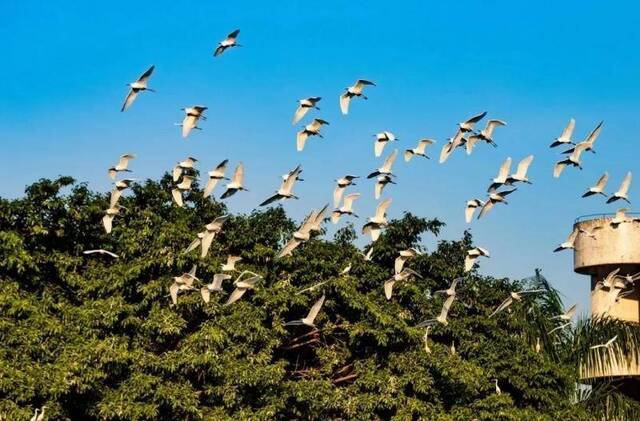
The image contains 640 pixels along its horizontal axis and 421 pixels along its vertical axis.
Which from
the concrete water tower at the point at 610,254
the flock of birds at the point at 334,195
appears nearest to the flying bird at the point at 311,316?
the flock of birds at the point at 334,195

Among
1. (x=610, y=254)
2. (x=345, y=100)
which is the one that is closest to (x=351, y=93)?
(x=345, y=100)

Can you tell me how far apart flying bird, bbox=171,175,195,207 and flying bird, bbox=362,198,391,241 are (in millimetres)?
3594

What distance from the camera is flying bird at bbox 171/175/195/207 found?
76.3 feet

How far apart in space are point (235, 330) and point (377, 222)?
3790mm

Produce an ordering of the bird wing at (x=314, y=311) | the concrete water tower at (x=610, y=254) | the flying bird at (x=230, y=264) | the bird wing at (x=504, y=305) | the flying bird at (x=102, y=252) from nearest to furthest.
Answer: the flying bird at (x=102, y=252) < the bird wing at (x=314, y=311) < the flying bird at (x=230, y=264) < the bird wing at (x=504, y=305) < the concrete water tower at (x=610, y=254)

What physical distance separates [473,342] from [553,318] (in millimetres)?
2528

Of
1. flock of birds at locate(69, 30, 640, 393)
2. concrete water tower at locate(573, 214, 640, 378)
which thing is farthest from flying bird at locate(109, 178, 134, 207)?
concrete water tower at locate(573, 214, 640, 378)

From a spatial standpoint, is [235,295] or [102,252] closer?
[235,295]

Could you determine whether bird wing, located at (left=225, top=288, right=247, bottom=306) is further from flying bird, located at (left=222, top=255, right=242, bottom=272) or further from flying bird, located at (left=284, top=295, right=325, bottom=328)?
flying bird, located at (left=284, top=295, right=325, bottom=328)

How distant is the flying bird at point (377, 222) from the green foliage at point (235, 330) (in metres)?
0.79

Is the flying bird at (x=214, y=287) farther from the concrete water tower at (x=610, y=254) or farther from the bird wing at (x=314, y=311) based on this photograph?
the concrete water tower at (x=610, y=254)

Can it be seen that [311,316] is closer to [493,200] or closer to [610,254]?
[493,200]

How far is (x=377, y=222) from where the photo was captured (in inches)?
928

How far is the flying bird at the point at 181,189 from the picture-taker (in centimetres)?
2325
